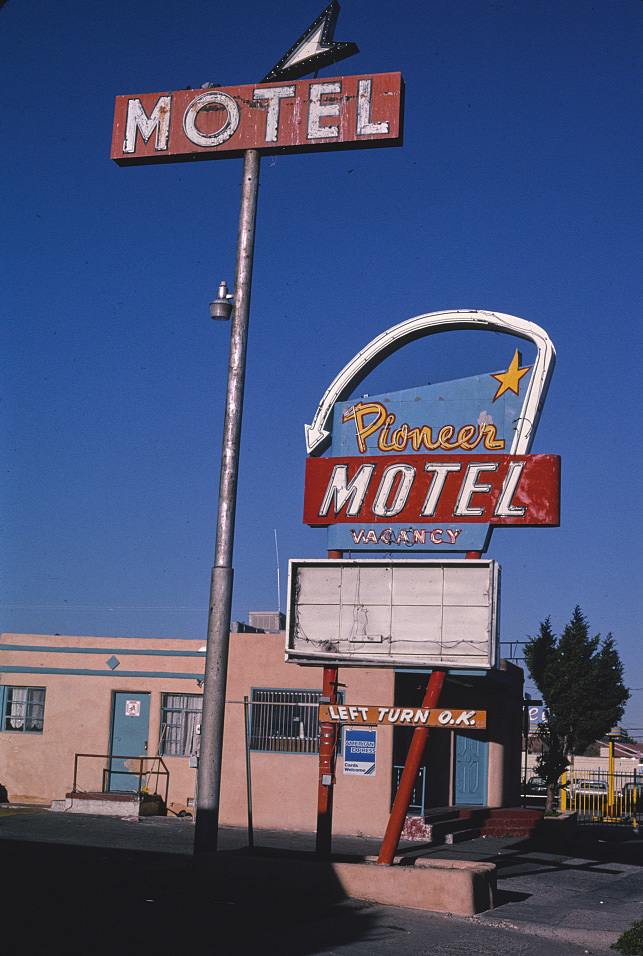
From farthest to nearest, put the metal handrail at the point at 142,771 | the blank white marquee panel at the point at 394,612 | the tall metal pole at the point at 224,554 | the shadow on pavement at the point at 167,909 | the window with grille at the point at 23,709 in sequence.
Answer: the window with grille at the point at 23,709 < the metal handrail at the point at 142,771 < the blank white marquee panel at the point at 394,612 < the tall metal pole at the point at 224,554 < the shadow on pavement at the point at 167,909

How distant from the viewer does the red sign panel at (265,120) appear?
15984 millimetres

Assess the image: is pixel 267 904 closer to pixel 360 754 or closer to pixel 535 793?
pixel 360 754

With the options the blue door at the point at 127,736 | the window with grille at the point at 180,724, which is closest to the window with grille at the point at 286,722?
the window with grille at the point at 180,724

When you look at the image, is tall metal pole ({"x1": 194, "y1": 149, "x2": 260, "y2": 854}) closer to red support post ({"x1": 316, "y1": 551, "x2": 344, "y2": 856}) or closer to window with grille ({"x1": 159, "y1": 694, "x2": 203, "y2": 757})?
red support post ({"x1": 316, "y1": 551, "x2": 344, "y2": 856})

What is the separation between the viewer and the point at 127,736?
2608 centimetres

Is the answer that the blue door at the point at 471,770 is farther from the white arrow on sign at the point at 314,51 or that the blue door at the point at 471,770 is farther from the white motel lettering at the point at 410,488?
the white arrow on sign at the point at 314,51

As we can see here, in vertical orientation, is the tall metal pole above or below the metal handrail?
above

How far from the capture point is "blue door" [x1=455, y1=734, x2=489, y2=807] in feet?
91.6

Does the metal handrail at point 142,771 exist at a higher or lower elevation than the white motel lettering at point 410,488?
lower

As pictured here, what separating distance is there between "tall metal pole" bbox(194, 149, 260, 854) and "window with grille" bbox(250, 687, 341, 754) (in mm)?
9653

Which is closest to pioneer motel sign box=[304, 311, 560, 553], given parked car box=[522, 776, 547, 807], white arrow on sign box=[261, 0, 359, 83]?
white arrow on sign box=[261, 0, 359, 83]

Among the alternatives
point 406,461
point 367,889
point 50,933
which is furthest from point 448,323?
point 50,933

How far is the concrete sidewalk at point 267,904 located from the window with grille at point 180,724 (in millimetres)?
5330

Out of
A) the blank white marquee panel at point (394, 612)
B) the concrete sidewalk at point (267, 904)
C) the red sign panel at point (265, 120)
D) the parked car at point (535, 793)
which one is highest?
the red sign panel at point (265, 120)
